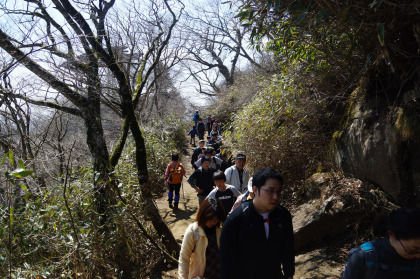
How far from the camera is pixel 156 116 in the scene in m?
16.2

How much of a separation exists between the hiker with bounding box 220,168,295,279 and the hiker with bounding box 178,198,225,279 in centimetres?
51

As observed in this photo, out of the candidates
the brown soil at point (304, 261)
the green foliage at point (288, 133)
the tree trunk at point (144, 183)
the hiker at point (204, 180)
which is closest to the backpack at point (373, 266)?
the brown soil at point (304, 261)

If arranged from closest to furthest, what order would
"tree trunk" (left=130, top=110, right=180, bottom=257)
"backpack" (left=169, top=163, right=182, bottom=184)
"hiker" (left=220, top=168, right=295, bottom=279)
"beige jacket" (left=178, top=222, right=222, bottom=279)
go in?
"hiker" (left=220, top=168, right=295, bottom=279), "beige jacket" (left=178, top=222, right=222, bottom=279), "tree trunk" (left=130, top=110, right=180, bottom=257), "backpack" (left=169, top=163, right=182, bottom=184)

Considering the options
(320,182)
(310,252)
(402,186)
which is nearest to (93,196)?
(310,252)

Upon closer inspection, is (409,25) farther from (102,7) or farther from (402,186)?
(102,7)

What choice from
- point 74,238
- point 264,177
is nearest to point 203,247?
point 264,177

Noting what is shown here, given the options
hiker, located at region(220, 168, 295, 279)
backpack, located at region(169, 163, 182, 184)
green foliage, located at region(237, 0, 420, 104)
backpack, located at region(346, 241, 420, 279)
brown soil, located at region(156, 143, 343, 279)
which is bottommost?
brown soil, located at region(156, 143, 343, 279)

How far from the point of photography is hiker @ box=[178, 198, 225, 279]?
8.65 feet

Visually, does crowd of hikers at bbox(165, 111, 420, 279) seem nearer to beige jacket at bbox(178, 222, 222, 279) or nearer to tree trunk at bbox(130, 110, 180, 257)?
beige jacket at bbox(178, 222, 222, 279)

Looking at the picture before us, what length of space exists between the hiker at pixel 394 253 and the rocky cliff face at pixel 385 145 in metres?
2.62

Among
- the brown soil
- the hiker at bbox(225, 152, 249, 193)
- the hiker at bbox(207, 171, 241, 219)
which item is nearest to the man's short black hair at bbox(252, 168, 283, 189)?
the hiker at bbox(207, 171, 241, 219)

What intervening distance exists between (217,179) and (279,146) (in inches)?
115

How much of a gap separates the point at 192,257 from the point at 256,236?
31.7 inches

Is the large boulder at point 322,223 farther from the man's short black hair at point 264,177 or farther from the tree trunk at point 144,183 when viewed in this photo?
the man's short black hair at point 264,177
